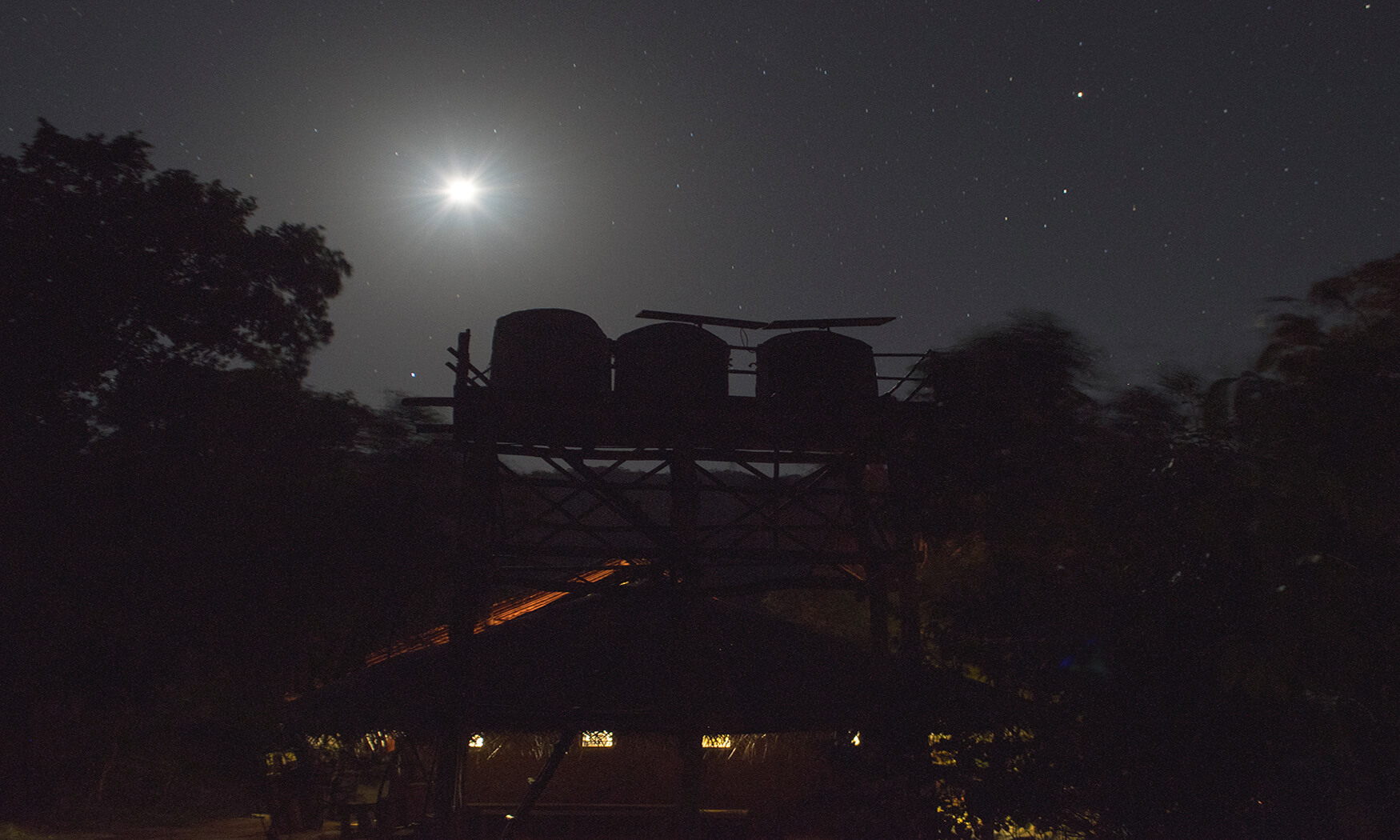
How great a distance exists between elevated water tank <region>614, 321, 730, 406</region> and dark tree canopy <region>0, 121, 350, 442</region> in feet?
39.8

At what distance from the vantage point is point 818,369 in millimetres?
15266

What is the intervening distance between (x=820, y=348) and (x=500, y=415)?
197 inches

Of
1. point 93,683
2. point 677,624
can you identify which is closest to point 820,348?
point 677,624

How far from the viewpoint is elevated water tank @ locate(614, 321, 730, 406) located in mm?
14688

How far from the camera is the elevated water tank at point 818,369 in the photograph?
49.7 ft

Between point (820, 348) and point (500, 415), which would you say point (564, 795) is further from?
point (820, 348)

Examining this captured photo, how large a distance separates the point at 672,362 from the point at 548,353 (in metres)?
1.83

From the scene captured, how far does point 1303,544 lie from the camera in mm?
7484

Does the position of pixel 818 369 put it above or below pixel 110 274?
below

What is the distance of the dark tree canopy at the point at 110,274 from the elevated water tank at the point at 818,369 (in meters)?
13.9

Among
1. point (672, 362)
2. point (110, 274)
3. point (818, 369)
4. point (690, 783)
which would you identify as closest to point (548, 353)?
point (672, 362)

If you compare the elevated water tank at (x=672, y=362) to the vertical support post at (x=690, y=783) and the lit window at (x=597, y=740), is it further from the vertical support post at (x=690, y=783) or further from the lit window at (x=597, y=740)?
the lit window at (x=597, y=740)

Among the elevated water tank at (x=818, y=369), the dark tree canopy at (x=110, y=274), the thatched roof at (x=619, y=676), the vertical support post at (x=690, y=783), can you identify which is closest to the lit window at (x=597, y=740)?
the thatched roof at (x=619, y=676)

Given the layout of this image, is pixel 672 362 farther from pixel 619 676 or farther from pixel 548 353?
pixel 619 676
